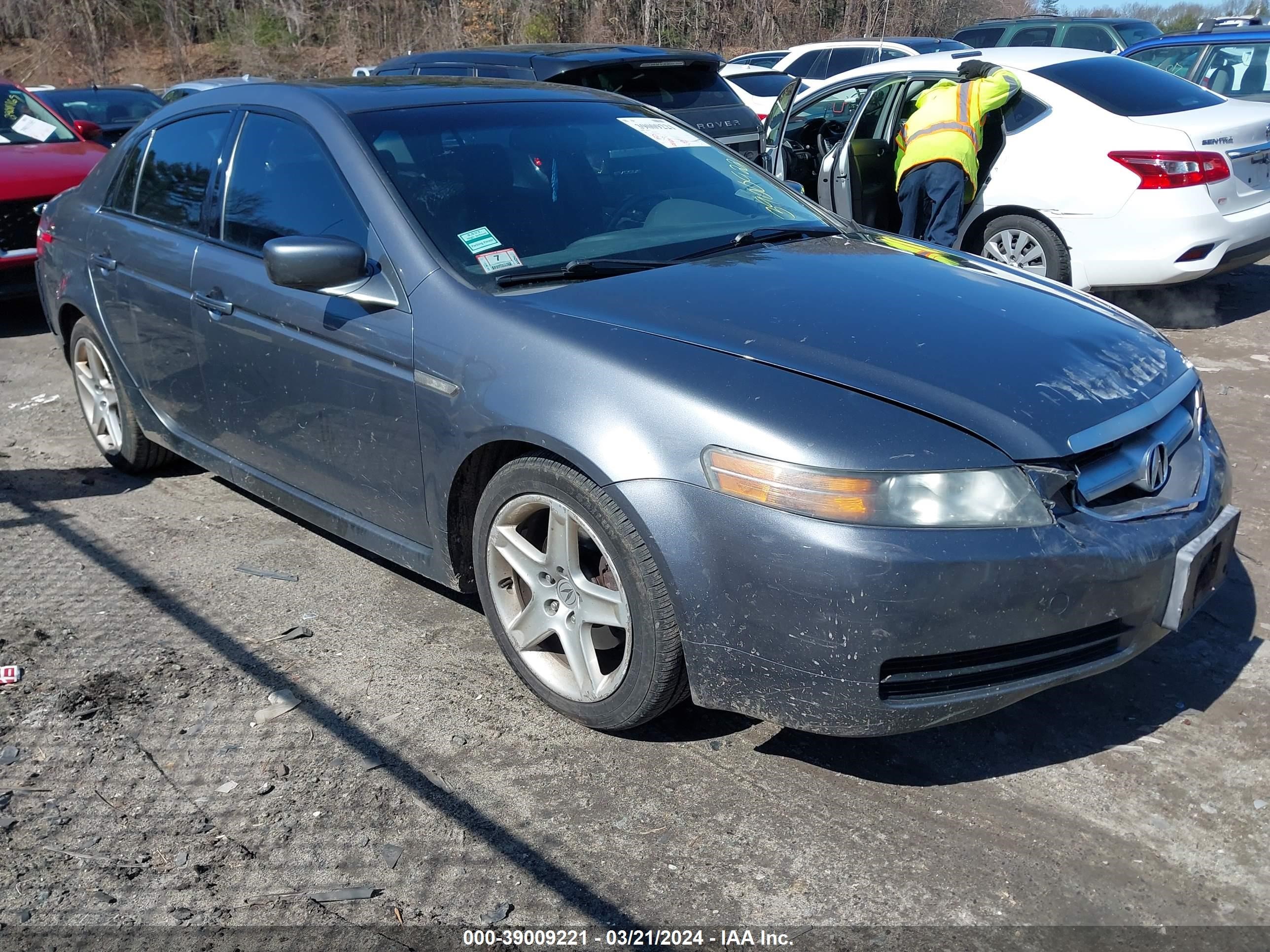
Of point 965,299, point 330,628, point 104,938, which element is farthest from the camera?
point 330,628

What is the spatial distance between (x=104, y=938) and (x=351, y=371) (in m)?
1.65

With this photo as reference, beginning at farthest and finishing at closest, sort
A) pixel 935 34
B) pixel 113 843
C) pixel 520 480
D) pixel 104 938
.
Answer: pixel 935 34, pixel 520 480, pixel 113 843, pixel 104 938

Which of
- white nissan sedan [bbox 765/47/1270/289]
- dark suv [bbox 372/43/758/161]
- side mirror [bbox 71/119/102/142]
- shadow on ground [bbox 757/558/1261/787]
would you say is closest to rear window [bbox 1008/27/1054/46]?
dark suv [bbox 372/43/758/161]

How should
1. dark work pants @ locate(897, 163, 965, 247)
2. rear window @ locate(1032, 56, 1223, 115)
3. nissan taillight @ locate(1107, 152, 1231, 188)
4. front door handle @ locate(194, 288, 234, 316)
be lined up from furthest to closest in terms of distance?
dark work pants @ locate(897, 163, 965, 247) < rear window @ locate(1032, 56, 1223, 115) < nissan taillight @ locate(1107, 152, 1231, 188) < front door handle @ locate(194, 288, 234, 316)

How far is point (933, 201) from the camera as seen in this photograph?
6.94 metres

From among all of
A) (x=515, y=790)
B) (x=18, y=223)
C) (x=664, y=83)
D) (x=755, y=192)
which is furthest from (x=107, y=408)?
(x=664, y=83)

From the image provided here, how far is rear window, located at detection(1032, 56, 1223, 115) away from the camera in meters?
6.71

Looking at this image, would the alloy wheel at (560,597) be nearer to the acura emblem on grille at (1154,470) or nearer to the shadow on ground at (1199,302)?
the acura emblem on grille at (1154,470)

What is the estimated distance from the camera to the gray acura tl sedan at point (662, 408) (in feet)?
8.15

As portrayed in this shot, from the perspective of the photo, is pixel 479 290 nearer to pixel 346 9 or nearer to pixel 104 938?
pixel 104 938

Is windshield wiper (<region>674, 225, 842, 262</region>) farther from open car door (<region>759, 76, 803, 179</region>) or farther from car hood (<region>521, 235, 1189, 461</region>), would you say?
open car door (<region>759, 76, 803, 179</region>)

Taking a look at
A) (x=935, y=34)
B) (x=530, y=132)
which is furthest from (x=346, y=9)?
(x=530, y=132)

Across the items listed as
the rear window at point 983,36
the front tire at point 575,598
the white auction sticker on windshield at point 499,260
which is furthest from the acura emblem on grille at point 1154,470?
the rear window at point 983,36

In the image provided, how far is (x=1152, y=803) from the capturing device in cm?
271
